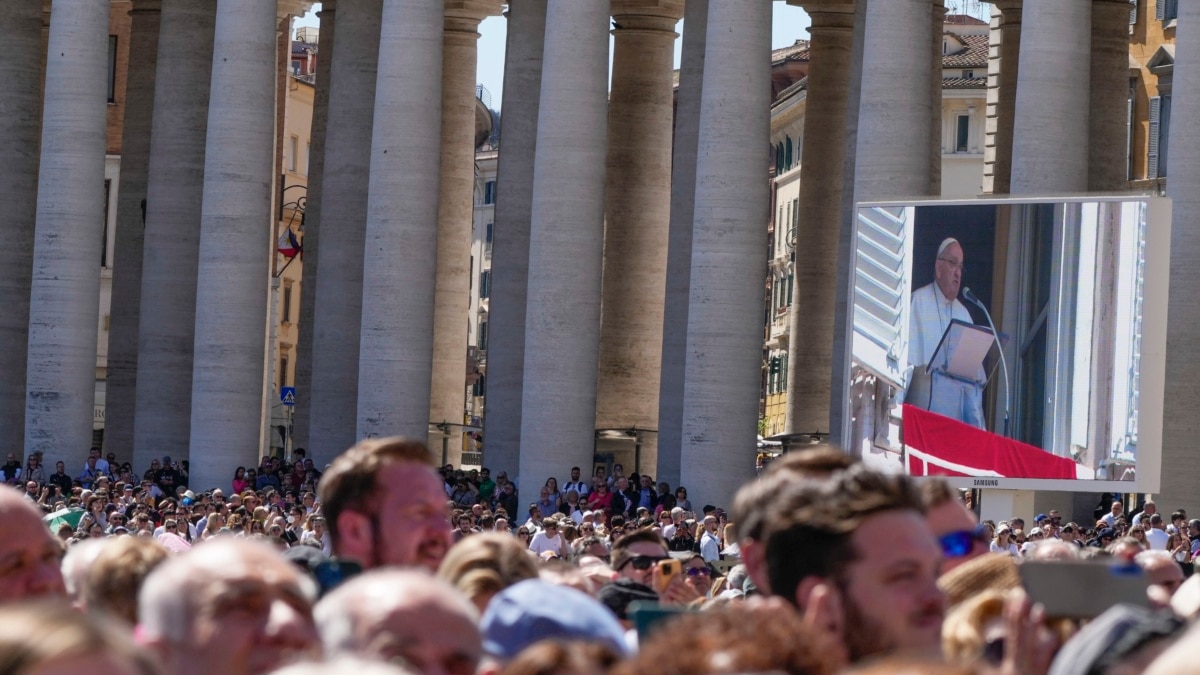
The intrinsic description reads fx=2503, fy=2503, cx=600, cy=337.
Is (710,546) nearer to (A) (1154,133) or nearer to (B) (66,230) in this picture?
(B) (66,230)

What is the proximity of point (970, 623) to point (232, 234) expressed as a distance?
72.8 m

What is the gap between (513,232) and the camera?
90.8m

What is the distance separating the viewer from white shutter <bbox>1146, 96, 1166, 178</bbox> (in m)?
103

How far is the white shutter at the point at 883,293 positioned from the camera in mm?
63188

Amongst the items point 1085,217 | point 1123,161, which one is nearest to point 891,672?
point 1085,217

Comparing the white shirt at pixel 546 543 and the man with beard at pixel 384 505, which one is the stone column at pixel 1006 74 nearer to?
the white shirt at pixel 546 543

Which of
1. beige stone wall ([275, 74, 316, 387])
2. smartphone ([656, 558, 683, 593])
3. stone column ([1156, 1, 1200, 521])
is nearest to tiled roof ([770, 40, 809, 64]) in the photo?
beige stone wall ([275, 74, 316, 387])

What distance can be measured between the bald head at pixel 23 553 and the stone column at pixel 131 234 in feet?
283

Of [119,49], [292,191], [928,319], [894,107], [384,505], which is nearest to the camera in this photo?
[384,505]

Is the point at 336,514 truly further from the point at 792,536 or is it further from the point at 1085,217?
the point at 1085,217

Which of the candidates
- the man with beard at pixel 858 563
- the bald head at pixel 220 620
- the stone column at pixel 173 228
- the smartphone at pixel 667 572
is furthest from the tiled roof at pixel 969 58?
the bald head at pixel 220 620

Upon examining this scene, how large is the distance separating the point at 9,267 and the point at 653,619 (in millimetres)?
83525

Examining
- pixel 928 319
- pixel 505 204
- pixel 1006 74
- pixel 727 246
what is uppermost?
pixel 1006 74

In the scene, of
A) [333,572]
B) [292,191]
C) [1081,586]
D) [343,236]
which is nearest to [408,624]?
[1081,586]
